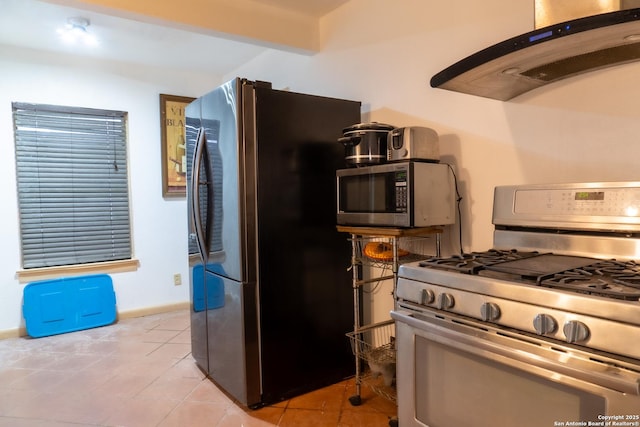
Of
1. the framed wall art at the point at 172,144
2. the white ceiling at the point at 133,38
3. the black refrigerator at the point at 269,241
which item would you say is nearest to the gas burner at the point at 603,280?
the black refrigerator at the point at 269,241

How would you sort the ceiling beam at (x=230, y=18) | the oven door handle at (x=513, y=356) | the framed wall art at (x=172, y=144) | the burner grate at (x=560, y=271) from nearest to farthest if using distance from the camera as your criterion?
the oven door handle at (x=513, y=356) → the burner grate at (x=560, y=271) → the ceiling beam at (x=230, y=18) → the framed wall art at (x=172, y=144)

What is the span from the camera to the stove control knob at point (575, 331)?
0.95 m

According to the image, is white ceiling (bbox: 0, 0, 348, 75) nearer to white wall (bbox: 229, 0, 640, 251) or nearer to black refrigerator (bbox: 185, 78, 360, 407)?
white wall (bbox: 229, 0, 640, 251)

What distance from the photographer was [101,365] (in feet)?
9.21

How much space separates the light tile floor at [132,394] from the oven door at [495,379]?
2.55 ft

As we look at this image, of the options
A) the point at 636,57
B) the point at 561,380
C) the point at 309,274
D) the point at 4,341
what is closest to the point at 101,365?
the point at 4,341

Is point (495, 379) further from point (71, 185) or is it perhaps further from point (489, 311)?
point (71, 185)

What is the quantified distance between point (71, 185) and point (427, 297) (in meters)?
3.46

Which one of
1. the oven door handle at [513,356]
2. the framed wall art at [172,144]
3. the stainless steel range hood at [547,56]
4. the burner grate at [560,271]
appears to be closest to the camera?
the oven door handle at [513,356]

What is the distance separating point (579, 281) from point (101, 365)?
9.51 ft

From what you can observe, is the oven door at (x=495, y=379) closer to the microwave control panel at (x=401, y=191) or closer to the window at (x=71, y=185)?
the microwave control panel at (x=401, y=191)

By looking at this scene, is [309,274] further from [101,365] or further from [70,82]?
[70,82]

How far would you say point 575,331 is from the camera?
3.17 ft

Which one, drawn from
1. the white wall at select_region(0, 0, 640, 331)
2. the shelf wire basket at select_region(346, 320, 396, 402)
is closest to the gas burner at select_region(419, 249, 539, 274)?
the white wall at select_region(0, 0, 640, 331)
